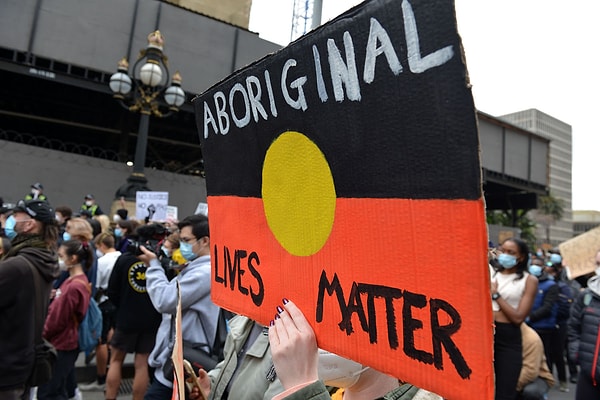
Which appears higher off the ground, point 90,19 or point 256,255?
point 90,19

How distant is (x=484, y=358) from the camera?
833 mm

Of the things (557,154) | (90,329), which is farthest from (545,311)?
(557,154)

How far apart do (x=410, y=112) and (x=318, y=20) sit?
153 inches

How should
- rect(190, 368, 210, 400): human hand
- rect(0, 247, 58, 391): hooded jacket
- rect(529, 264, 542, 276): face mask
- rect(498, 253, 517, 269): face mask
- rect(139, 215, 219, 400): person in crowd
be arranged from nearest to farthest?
rect(190, 368, 210, 400): human hand < rect(0, 247, 58, 391): hooded jacket < rect(139, 215, 219, 400): person in crowd < rect(498, 253, 517, 269): face mask < rect(529, 264, 542, 276): face mask

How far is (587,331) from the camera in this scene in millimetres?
3818

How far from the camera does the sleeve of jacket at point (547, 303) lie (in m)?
6.23

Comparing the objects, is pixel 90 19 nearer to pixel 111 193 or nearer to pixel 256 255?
pixel 111 193

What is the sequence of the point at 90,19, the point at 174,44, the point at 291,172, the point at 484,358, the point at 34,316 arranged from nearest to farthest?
the point at 484,358
the point at 291,172
the point at 34,316
the point at 90,19
the point at 174,44

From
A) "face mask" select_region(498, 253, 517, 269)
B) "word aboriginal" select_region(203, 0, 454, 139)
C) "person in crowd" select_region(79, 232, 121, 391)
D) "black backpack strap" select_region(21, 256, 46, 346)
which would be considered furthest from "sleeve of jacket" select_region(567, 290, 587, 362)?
"person in crowd" select_region(79, 232, 121, 391)

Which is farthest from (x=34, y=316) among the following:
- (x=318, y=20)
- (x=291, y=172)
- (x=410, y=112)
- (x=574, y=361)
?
(x=574, y=361)

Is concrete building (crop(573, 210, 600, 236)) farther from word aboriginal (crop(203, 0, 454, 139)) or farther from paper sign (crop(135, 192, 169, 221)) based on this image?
word aboriginal (crop(203, 0, 454, 139))

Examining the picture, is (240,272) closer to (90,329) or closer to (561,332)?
(90,329)

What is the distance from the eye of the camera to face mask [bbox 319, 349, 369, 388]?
4.58 feet

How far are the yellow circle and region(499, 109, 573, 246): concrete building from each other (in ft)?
371
